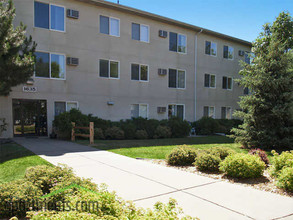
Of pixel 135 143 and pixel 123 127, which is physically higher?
pixel 123 127

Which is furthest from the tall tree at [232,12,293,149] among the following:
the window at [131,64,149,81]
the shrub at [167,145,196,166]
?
the window at [131,64,149,81]

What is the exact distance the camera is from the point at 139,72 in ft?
60.9

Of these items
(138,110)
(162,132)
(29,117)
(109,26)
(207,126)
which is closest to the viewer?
(29,117)

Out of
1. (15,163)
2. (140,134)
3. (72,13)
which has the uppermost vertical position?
(72,13)

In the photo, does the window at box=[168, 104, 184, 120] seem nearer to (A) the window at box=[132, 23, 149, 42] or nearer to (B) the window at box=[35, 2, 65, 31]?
(A) the window at box=[132, 23, 149, 42]

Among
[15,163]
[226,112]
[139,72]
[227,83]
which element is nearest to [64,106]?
[139,72]

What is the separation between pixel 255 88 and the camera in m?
11.5

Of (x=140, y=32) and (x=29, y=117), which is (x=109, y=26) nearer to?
(x=140, y=32)

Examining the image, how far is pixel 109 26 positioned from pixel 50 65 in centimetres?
491

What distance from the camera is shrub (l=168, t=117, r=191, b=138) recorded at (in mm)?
17312

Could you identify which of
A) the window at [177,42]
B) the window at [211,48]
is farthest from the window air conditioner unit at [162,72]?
the window at [211,48]

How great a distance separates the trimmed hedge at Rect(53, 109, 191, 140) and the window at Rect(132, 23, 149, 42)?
622 centimetres

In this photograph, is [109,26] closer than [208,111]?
Yes

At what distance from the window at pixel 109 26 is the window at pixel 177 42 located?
4843mm
